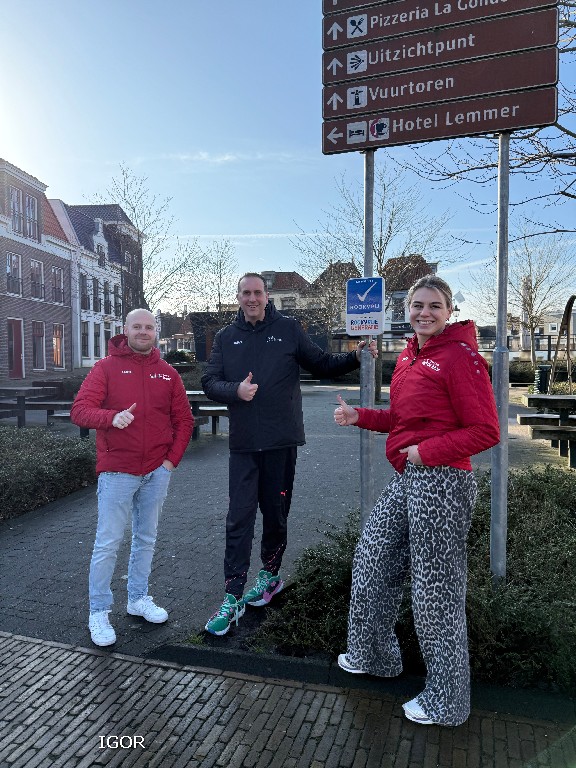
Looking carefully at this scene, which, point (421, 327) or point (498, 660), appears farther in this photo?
point (498, 660)

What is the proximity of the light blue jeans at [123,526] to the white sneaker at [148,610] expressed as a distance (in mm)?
43

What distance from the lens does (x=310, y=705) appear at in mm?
2742

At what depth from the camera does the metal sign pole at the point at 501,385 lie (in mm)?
3422

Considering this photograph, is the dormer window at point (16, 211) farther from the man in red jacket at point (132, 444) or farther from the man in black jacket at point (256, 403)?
the man in black jacket at point (256, 403)

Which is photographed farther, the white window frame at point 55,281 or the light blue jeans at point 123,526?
the white window frame at point 55,281

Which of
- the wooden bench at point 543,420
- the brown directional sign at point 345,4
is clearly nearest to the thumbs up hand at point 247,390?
the brown directional sign at point 345,4

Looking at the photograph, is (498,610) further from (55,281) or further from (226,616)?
(55,281)

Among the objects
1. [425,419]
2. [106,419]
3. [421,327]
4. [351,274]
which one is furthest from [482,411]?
[351,274]

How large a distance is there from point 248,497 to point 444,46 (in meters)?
2.77

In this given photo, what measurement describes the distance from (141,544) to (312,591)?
3.53 feet

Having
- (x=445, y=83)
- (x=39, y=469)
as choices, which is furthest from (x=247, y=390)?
(x=39, y=469)

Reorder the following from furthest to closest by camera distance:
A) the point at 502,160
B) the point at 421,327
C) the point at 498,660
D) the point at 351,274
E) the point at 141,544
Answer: the point at 351,274, the point at 141,544, the point at 502,160, the point at 498,660, the point at 421,327

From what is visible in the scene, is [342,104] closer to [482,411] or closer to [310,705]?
[482,411]

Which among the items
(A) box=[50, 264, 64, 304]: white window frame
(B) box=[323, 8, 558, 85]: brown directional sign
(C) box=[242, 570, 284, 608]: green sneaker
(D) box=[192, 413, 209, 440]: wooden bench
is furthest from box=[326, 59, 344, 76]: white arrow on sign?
(A) box=[50, 264, 64, 304]: white window frame
